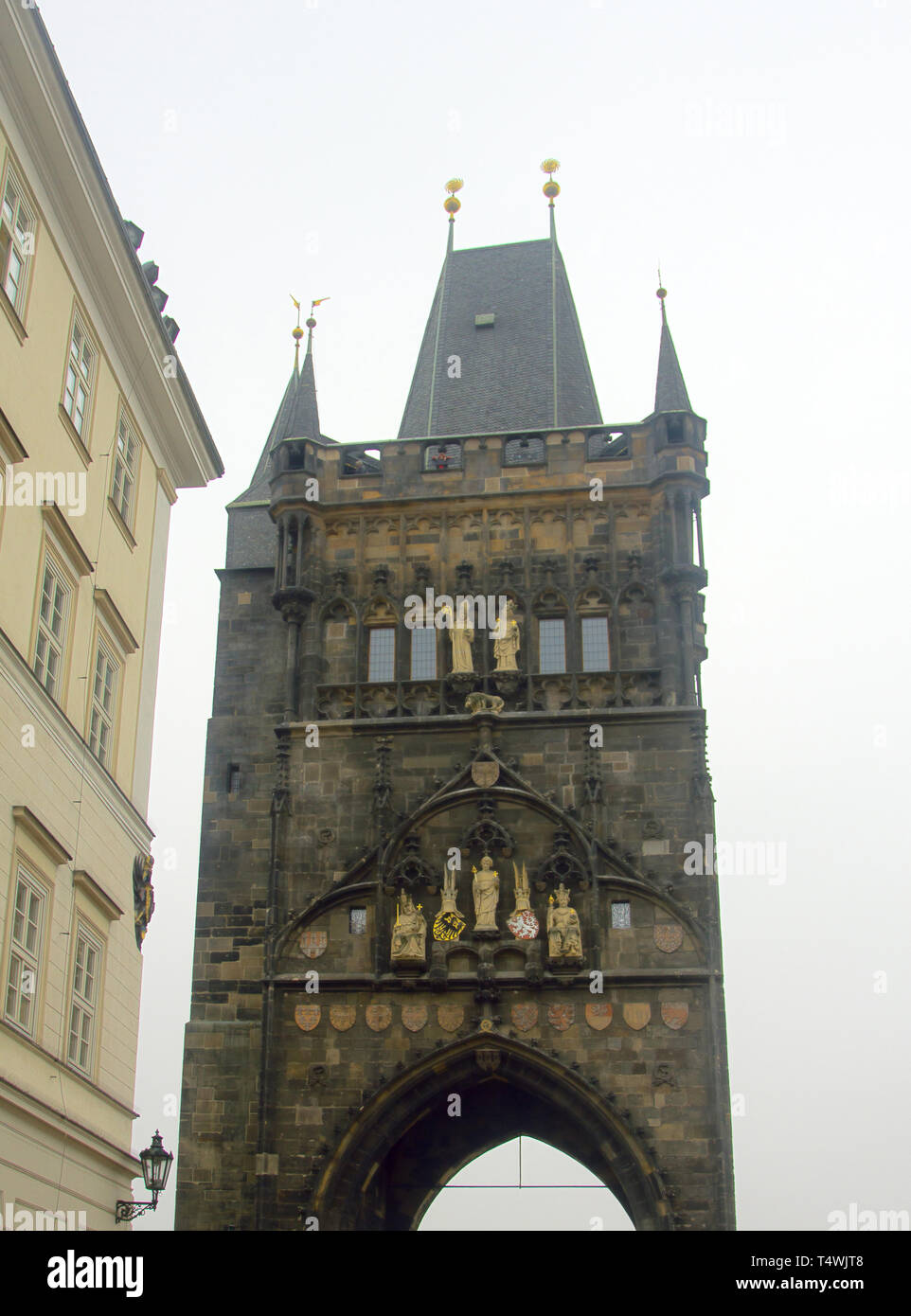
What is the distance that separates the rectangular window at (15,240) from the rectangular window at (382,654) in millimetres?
11513

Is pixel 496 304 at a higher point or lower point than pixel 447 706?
higher

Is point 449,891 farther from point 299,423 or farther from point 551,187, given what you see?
point 551,187

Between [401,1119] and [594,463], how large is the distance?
10.0m

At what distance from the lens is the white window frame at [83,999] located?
14359 millimetres

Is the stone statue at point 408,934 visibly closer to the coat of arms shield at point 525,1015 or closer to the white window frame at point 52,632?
the coat of arms shield at point 525,1015

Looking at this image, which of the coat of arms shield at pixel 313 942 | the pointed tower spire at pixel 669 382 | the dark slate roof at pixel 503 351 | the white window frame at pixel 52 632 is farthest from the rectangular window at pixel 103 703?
the dark slate roof at pixel 503 351

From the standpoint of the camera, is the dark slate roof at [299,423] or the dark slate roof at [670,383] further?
the dark slate roof at [299,423]

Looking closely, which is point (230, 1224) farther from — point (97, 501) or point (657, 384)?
point (657, 384)

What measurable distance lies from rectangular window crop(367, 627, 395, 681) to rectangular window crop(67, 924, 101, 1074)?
1008 centimetres

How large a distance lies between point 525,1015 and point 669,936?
2160mm

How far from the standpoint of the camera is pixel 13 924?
42.7ft

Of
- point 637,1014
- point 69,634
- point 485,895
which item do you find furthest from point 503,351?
point 69,634

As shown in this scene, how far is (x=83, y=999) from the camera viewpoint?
14.7 m
